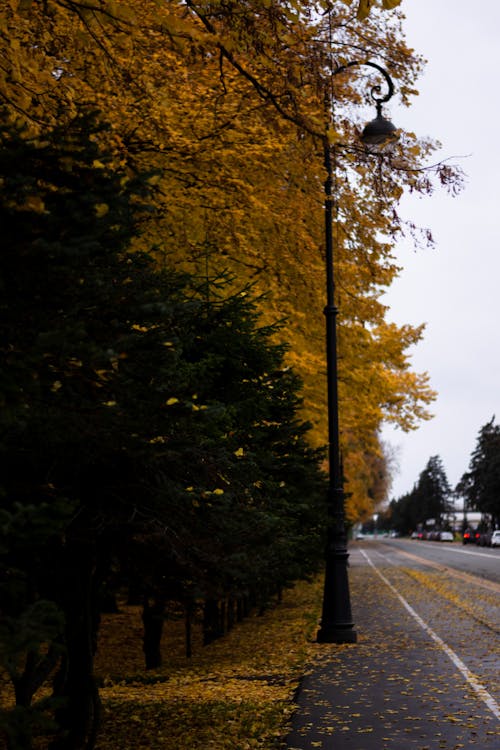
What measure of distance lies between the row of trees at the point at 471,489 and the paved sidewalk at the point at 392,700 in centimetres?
9240

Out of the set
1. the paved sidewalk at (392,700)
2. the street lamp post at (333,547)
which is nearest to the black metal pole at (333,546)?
the street lamp post at (333,547)

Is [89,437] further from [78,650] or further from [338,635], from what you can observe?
[338,635]

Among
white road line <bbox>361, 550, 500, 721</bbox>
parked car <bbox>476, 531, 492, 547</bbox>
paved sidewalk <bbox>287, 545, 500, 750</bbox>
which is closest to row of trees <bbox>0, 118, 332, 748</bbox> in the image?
paved sidewalk <bbox>287, 545, 500, 750</bbox>

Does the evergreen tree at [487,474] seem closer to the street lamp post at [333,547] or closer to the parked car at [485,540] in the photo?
the parked car at [485,540]

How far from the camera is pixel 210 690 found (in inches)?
401

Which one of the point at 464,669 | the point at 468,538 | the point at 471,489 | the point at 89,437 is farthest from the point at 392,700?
the point at 471,489

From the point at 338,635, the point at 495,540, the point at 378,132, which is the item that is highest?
the point at 378,132

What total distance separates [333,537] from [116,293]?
443 inches

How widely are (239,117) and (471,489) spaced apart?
12098 cm

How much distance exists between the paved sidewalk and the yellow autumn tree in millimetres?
4660

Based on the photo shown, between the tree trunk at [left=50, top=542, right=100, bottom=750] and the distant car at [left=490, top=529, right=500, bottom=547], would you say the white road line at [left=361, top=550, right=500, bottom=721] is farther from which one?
the distant car at [left=490, top=529, right=500, bottom=547]

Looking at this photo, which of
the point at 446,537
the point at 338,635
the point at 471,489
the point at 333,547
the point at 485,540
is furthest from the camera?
the point at 471,489

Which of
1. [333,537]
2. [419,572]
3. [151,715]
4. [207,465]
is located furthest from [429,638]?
[419,572]

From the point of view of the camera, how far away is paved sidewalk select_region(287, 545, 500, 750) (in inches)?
303
